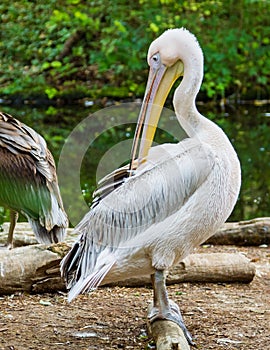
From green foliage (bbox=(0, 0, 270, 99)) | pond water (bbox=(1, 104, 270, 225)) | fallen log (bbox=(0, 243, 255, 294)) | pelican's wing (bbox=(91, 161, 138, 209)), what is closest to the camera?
pelican's wing (bbox=(91, 161, 138, 209))

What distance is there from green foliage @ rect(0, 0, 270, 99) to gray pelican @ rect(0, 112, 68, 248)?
35.2 ft

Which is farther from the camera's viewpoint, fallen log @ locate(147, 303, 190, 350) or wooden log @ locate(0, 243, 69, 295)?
wooden log @ locate(0, 243, 69, 295)

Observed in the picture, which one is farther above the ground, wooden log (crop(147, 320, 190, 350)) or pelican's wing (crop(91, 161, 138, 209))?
pelican's wing (crop(91, 161, 138, 209))

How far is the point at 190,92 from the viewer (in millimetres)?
3930

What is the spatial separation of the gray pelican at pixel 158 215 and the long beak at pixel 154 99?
112mm

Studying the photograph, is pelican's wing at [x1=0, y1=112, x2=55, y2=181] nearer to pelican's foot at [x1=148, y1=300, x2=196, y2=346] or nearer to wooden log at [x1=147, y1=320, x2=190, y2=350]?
pelican's foot at [x1=148, y1=300, x2=196, y2=346]

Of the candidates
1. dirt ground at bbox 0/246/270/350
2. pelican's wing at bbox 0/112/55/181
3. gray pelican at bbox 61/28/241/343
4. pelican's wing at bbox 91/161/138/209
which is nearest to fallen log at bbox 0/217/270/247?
pelican's wing at bbox 0/112/55/181

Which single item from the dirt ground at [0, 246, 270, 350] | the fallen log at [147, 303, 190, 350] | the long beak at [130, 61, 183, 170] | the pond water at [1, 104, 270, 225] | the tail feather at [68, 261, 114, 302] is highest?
the long beak at [130, 61, 183, 170]

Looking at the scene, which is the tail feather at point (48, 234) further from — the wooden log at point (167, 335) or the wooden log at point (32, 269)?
the wooden log at point (167, 335)

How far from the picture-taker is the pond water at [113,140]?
7707 mm

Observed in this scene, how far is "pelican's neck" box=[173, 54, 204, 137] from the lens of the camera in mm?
3923

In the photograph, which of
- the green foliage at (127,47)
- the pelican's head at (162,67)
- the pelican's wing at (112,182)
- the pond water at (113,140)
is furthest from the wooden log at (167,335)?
the green foliage at (127,47)

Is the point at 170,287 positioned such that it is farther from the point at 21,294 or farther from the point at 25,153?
the point at 25,153

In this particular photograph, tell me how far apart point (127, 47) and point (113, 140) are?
17.4ft
